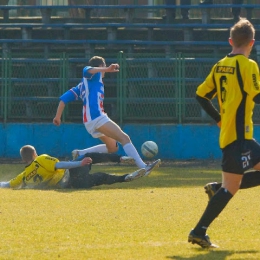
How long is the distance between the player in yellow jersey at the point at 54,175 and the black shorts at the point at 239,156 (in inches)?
201

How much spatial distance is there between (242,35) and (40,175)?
5757mm

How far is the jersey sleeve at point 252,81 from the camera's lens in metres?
6.41

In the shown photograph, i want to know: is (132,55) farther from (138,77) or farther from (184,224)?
(184,224)

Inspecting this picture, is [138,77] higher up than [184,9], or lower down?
lower down

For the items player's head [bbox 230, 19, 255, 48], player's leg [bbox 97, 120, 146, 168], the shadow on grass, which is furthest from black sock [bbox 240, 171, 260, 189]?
player's leg [bbox 97, 120, 146, 168]

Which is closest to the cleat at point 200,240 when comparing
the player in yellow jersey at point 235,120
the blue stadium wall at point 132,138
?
the player in yellow jersey at point 235,120

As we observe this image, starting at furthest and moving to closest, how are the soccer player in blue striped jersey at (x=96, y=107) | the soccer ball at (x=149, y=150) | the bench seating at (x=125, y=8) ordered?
the bench seating at (x=125, y=8) → the soccer ball at (x=149, y=150) → the soccer player in blue striped jersey at (x=96, y=107)

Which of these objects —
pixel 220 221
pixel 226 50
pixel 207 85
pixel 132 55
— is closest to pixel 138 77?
pixel 132 55

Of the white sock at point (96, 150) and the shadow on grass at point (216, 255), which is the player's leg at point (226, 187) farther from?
the white sock at point (96, 150)

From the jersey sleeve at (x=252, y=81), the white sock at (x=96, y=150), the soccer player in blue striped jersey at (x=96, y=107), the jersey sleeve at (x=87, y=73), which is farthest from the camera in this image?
the white sock at (x=96, y=150)

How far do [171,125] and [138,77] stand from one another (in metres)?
1.40

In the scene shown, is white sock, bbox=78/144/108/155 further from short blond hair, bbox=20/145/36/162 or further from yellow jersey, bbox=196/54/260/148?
yellow jersey, bbox=196/54/260/148

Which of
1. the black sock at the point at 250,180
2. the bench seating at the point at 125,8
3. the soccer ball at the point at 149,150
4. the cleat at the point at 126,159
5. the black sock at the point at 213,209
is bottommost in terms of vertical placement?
the soccer ball at the point at 149,150

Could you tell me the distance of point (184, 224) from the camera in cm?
808
